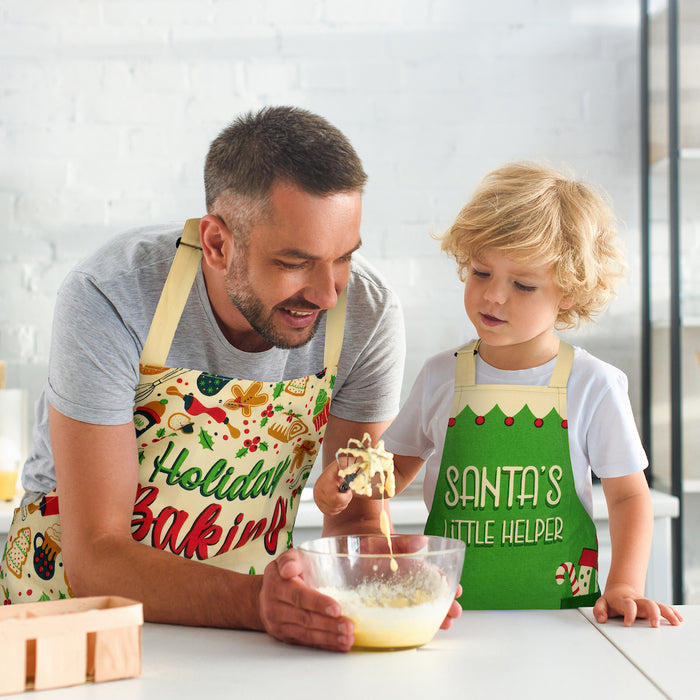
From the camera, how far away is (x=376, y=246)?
266 cm

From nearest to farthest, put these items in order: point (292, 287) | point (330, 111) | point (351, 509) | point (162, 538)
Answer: point (292, 287) → point (162, 538) → point (351, 509) → point (330, 111)

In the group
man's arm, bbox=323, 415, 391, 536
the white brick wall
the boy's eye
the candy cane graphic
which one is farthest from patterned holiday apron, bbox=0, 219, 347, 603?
the white brick wall

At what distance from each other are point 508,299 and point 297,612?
0.66m

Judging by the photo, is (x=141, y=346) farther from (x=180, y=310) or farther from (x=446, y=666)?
(x=446, y=666)

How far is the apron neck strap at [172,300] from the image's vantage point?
1316mm

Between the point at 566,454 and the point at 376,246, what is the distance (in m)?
1.37

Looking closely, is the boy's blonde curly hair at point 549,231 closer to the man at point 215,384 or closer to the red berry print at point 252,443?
the man at point 215,384

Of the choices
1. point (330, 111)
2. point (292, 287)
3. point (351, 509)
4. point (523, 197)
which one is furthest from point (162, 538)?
point (330, 111)

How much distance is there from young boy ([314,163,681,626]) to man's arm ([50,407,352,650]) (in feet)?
1.62

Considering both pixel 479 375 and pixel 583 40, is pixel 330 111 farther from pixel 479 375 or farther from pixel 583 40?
pixel 479 375

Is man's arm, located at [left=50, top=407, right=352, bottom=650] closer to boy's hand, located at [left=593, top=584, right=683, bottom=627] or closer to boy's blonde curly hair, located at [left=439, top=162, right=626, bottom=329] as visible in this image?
boy's hand, located at [left=593, top=584, right=683, bottom=627]

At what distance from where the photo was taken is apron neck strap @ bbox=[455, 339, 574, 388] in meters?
1.45

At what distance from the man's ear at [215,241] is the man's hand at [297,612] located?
507mm

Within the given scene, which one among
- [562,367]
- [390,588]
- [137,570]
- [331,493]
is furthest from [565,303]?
[137,570]
